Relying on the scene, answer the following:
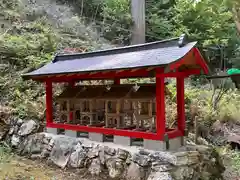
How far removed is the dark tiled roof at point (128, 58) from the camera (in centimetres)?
484

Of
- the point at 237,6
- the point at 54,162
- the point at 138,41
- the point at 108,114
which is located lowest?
the point at 54,162

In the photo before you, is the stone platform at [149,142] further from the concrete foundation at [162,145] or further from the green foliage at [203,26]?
the green foliage at [203,26]

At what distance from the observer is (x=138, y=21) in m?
13.8

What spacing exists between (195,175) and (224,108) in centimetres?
460

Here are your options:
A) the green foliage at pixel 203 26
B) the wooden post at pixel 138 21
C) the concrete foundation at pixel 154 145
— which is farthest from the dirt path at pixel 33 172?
the green foliage at pixel 203 26

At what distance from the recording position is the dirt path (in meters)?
5.64

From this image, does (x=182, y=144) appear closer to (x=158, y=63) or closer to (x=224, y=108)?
(x=158, y=63)

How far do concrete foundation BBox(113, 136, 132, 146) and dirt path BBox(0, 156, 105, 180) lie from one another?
Result: 2.76ft

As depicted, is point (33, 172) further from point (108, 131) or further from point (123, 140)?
point (123, 140)

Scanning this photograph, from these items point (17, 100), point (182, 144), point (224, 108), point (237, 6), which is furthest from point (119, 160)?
point (224, 108)

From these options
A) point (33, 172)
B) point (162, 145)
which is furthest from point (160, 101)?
point (33, 172)

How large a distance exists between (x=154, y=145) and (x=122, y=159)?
2.25 feet

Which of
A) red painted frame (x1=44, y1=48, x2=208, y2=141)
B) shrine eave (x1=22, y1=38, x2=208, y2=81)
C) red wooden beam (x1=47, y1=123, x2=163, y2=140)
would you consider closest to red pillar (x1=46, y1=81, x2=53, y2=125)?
red wooden beam (x1=47, y1=123, x2=163, y2=140)

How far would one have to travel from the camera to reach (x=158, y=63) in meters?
4.60
